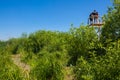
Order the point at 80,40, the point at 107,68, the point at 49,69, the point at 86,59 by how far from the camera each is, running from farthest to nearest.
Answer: the point at 49,69 < the point at 80,40 < the point at 86,59 < the point at 107,68

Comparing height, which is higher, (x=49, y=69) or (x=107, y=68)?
(x=107, y=68)

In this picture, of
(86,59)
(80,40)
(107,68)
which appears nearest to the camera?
(107,68)

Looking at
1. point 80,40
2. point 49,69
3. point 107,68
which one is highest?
point 80,40

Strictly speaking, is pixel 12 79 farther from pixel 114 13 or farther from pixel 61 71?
pixel 114 13

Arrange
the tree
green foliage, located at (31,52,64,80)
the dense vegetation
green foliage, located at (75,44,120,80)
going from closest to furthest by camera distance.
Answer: green foliage, located at (75,44,120,80)
the dense vegetation
the tree
green foliage, located at (31,52,64,80)

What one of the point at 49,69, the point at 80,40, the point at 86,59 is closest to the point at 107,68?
the point at 86,59

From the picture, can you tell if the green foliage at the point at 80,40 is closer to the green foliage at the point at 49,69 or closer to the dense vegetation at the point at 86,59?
the dense vegetation at the point at 86,59

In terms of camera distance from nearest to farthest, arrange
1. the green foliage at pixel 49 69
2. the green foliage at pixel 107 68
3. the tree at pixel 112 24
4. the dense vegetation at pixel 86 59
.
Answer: the green foliage at pixel 107 68, the dense vegetation at pixel 86 59, the tree at pixel 112 24, the green foliage at pixel 49 69

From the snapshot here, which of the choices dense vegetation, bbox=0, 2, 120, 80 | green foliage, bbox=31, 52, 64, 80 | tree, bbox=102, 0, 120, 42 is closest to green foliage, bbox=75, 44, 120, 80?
dense vegetation, bbox=0, 2, 120, 80

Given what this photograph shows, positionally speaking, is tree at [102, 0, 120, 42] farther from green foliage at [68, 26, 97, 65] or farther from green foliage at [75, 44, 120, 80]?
green foliage at [75, 44, 120, 80]

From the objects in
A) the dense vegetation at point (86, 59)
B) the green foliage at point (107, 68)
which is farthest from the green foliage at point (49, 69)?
the green foliage at point (107, 68)

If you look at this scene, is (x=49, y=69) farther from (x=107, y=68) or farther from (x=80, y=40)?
(x=107, y=68)

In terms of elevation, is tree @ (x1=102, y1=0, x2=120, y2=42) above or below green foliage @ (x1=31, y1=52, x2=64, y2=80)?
above

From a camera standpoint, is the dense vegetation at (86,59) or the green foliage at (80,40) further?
the green foliage at (80,40)
